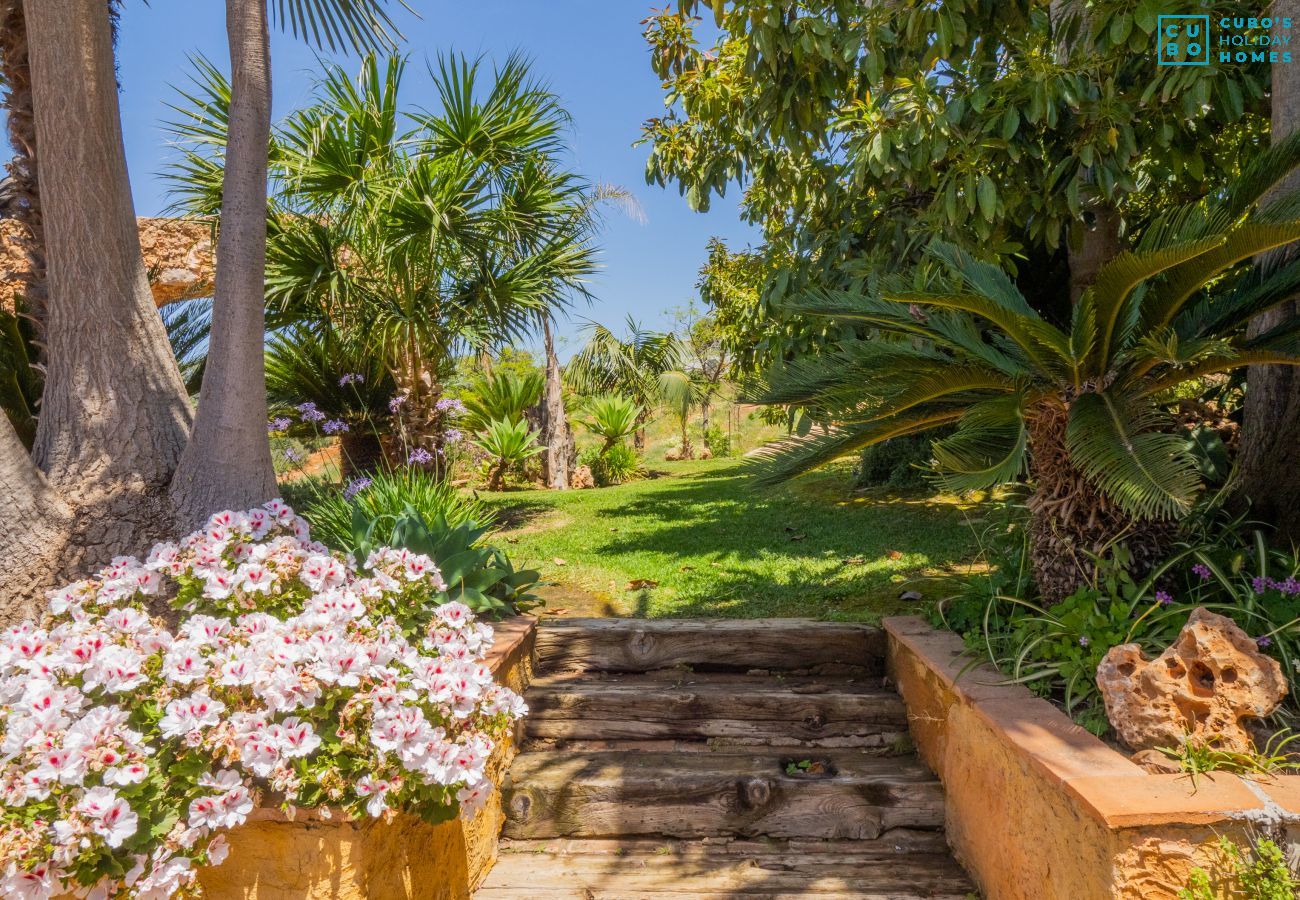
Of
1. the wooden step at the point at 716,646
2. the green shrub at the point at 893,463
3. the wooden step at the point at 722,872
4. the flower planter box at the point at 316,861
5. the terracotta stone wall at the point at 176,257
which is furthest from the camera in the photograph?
the terracotta stone wall at the point at 176,257

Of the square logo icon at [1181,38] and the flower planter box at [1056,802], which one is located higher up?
the square logo icon at [1181,38]

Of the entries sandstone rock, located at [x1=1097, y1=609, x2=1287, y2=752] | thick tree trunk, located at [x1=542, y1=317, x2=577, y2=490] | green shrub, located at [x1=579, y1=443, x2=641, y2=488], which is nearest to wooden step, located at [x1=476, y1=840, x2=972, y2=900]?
sandstone rock, located at [x1=1097, y1=609, x2=1287, y2=752]

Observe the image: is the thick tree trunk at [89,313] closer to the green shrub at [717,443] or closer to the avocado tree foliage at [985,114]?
the avocado tree foliage at [985,114]

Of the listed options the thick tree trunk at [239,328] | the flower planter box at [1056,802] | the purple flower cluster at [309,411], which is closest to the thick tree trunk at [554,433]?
the purple flower cluster at [309,411]

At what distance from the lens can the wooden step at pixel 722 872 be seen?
2.29m

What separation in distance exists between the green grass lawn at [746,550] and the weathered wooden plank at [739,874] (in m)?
1.27

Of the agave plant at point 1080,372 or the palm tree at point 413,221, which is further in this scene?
the palm tree at point 413,221

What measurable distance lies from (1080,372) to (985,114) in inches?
58.1

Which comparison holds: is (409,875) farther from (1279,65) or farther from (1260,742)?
(1279,65)

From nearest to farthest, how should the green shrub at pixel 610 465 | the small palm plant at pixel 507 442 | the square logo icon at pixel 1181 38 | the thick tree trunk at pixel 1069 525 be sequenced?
1. the thick tree trunk at pixel 1069 525
2. the square logo icon at pixel 1181 38
3. the small palm plant at pixel 507 442
4. the green shrub at pixel 610 465

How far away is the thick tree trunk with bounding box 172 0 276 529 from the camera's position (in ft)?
10.1

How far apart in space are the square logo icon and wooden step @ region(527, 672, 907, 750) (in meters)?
2.81

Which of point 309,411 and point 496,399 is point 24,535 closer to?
point 309,411

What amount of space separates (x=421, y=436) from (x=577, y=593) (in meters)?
2.61
